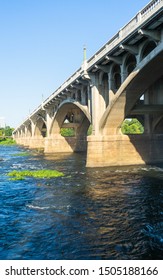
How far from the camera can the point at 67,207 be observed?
17.2 metres

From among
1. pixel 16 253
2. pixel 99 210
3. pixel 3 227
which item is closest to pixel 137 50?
pixel 99 210

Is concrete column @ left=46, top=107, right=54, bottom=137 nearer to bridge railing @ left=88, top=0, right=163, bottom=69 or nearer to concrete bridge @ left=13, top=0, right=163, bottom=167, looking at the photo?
concrete bridge @ left=13, top=0, right=163, bottom=167

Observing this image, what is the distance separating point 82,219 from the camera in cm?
1481

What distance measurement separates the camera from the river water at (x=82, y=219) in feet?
35.1

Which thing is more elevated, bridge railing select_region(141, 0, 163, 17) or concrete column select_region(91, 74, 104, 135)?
bridge railing select_region(141, 0, 163, 17)

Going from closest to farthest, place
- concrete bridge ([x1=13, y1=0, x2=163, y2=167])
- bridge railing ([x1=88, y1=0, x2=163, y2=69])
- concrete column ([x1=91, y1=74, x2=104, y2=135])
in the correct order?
1. bridge railing ([x1=88, y1=0, x2=163, y2=69])
2. concrete bridge ([x1=13, y1=0, x2=163, y2=167])
3. concrete column ([x1=91, y1=74, x2=104, y2=135])

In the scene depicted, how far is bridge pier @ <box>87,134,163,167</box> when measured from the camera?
3412cm

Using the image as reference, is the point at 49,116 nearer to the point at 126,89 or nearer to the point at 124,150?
the point at 124,150

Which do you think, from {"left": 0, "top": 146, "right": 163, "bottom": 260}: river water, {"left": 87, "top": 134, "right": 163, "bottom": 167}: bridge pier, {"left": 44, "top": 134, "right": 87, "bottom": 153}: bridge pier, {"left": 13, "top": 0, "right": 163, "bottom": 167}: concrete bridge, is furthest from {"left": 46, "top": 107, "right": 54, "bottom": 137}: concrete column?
{"left": 0, "top": 146, "right": 163, "bottom": 260}: river water

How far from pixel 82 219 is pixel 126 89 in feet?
55.3

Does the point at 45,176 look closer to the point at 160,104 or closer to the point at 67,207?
the point at 67,207

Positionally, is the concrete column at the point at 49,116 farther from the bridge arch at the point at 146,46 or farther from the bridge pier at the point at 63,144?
the bridge arch at the point at 146,46

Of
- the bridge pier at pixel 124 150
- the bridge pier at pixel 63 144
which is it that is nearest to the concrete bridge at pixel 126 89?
the bridge pier at pixel 124 150
